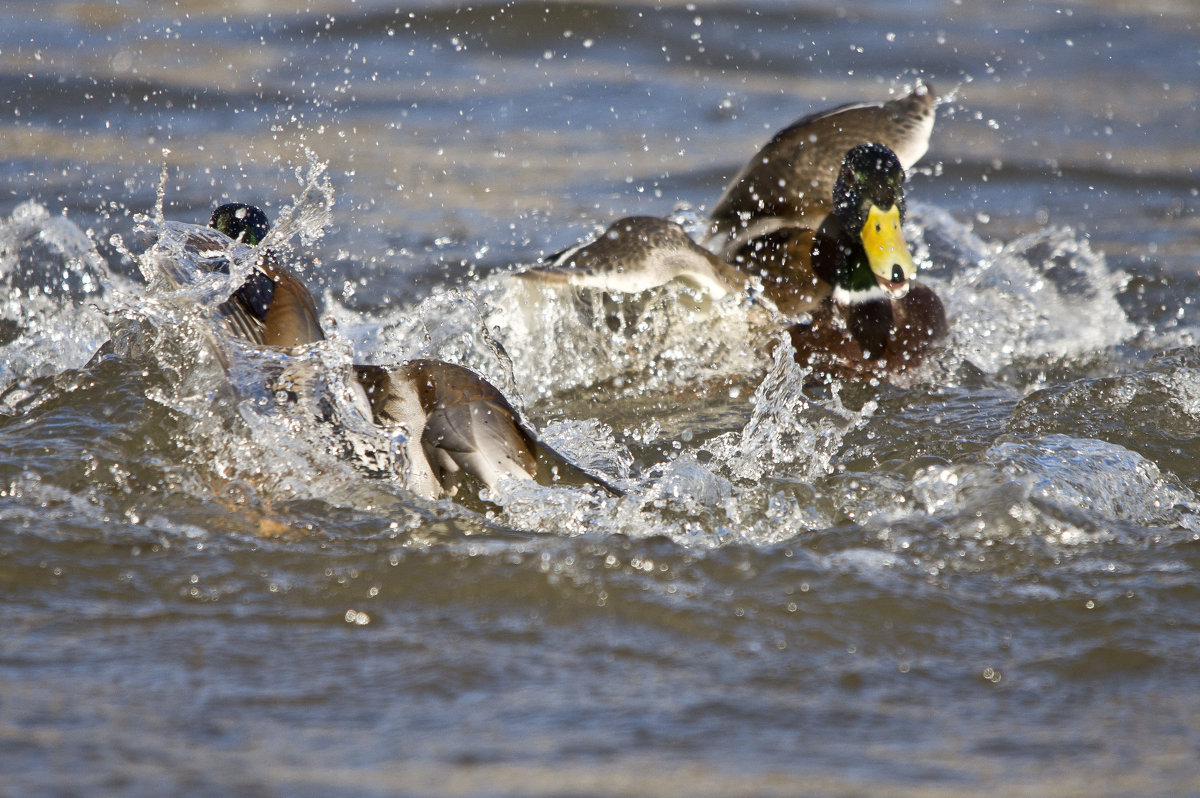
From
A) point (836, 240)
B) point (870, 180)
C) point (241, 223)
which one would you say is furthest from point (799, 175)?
point (241, 223)

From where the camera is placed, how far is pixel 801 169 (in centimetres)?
566

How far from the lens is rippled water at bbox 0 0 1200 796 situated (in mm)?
2092

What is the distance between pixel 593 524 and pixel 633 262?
1.69 m

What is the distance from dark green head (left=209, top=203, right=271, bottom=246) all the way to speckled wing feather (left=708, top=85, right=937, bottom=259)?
205cm

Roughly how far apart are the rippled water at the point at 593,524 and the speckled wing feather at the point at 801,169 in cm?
51

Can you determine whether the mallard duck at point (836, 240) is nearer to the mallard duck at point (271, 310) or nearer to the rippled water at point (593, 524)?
the rippled water at point (593, 524)

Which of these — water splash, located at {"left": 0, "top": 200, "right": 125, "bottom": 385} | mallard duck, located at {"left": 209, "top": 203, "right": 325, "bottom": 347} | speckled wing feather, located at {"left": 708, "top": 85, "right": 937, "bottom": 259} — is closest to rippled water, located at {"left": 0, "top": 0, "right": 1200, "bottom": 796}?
water splash, located at {"left": 0, "top": 200, "right": 125, "bottom": 385}

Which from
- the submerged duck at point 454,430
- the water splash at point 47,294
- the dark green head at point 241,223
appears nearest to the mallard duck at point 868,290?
the submerged duck at point 454,430

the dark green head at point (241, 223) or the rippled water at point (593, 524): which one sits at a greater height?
the dark green head at point (241, 223)

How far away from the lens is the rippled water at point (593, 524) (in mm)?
2092

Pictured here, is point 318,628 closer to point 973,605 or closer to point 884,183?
point 973,605

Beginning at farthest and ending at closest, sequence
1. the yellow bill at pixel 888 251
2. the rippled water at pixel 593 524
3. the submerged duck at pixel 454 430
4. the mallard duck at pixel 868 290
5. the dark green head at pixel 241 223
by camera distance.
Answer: the yellow bill at pixel 888 251 → the mallard duck at pixel 868 290 → the dark green head at pixel 241 223 → the submerged duck at pixel 454 430 → the rippled water at pixel 593 524

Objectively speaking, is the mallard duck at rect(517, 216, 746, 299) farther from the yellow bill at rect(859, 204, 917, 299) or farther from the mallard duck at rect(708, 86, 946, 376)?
the yellow bill at rect(859, 204, 917, 299)

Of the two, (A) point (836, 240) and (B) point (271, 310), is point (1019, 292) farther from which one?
(B) point (271, 310)
